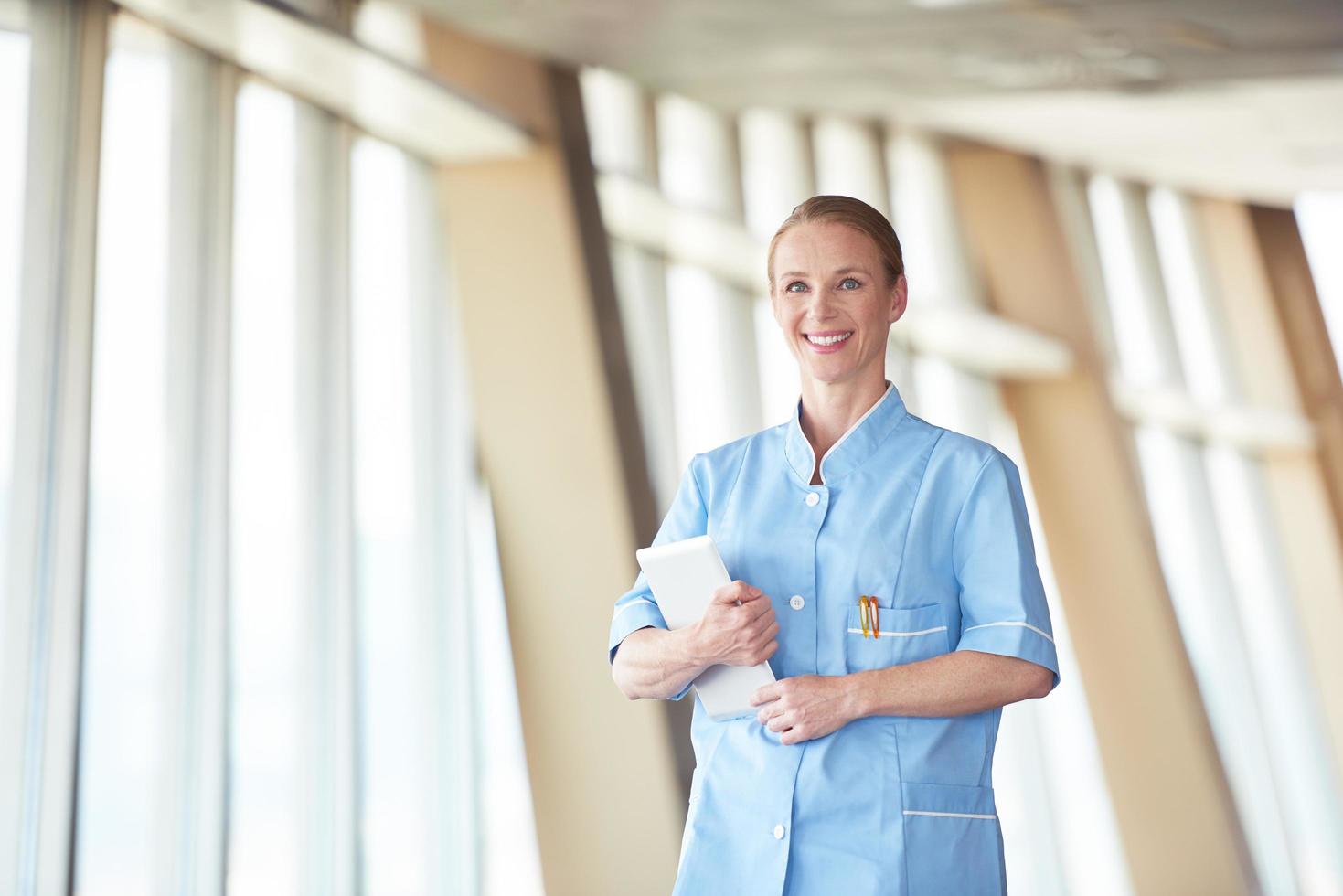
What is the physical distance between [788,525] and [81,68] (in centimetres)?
228

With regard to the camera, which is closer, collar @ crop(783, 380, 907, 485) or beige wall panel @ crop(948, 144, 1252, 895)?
collar @ crop(783, 380, 907, 485)

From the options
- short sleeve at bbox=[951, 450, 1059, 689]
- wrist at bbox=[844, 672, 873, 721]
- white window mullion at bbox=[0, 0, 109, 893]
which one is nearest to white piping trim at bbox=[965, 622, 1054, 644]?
short sleeve at bbox=[951, 450, 1059, 689]

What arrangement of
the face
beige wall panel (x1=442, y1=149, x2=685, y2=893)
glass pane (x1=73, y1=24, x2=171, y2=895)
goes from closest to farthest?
the face < glass pane (x1=73, y1=24, x2=171, y2=895) < beige wall panel (x1=442, y1=149, x2=685, y2=893)

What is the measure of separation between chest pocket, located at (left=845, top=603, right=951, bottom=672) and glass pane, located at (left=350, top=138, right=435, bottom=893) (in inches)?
83.3

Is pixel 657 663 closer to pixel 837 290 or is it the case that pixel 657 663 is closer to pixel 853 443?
pixel 853 443

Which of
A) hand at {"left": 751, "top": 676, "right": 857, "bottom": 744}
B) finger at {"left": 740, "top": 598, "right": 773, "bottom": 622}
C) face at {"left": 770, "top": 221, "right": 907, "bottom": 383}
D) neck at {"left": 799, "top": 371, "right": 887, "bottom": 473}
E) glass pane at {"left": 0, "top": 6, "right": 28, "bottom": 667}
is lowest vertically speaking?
hand at {"left": 751, "top": 676, "right": 857, "bottom": 744}

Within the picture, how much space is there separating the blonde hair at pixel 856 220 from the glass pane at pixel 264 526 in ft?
6.47

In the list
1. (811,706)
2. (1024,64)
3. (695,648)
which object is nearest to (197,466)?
(695,648)

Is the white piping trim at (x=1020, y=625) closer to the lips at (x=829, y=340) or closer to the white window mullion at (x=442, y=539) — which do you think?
the lips at (x=829, y=340)

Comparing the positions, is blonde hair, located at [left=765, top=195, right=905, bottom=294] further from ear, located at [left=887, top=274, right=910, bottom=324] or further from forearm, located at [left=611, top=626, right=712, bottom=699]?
forearm, located at [left=611, top=626, right=712, bottom=699]

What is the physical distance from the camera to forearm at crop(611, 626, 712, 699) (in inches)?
48.6

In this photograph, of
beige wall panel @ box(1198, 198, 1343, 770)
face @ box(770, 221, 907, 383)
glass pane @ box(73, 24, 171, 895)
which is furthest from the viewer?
beige wall panel @ box(1198, 198, 1343, 770)

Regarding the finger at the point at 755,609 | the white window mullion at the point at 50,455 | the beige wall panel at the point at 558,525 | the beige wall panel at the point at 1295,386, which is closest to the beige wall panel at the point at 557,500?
the beige wall panel at the point at 558,525

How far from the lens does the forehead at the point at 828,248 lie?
4.25 ft
